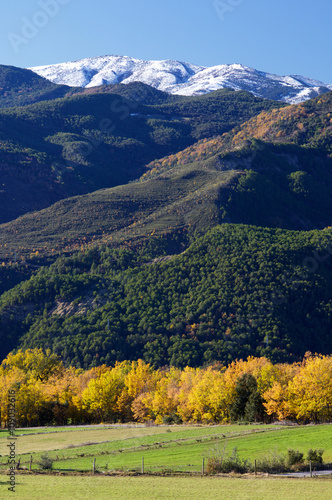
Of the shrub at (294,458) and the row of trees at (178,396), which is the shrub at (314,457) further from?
the row of trees at (178,396)

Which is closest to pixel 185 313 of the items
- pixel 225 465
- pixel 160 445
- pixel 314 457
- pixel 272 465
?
pixel 160 445

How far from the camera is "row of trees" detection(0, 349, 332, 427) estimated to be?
7544cm

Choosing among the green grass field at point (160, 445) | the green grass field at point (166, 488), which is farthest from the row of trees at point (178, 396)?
the green grass field at point (166, 488)

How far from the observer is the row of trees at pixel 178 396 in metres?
75.4

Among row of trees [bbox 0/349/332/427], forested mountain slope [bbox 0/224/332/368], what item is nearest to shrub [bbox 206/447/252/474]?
row of trees [bbox 0/349/332/427]

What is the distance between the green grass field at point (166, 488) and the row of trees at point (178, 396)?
31.1 meters

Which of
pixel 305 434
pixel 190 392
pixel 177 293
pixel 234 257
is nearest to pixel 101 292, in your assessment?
pixel 177 293

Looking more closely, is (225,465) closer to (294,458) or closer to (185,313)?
(294,458)

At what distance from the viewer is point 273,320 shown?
171 meters

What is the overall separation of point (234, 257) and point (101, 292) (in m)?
45.5

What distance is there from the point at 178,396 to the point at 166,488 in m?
52.7

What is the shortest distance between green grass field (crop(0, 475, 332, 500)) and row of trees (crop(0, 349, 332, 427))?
3111 cm

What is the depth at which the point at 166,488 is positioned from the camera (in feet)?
125

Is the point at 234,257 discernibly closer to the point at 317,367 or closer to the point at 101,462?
the point at 317,367
